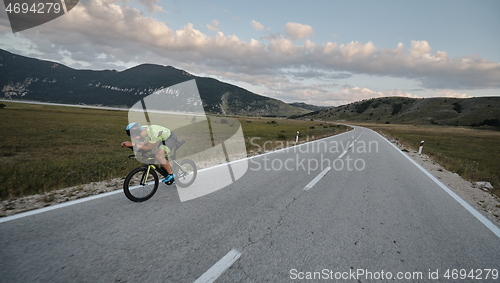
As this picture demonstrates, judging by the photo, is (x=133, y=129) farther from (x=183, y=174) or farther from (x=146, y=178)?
(x=183, y=174)

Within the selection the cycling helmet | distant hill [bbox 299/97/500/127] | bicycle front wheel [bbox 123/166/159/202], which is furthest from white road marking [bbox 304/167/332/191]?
distant hill [bbox 299/97/500/127]

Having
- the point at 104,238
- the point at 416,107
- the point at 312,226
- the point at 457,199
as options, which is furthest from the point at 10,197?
the point at 416,107

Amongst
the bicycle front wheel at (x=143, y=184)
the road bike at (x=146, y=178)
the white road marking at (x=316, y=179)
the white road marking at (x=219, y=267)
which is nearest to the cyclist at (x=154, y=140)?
the road bike at (x=146, y=178)

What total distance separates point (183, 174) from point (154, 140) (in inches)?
50.3

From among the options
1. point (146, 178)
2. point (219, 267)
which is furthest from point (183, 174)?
point (219, 267)

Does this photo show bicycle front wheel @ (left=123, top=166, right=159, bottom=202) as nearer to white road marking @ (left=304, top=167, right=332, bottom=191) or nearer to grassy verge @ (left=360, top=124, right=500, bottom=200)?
white road marking @ (left=304, top=167, right=332, bottom=191)

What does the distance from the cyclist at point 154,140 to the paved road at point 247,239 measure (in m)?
0.85

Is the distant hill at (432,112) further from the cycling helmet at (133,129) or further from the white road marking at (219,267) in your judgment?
the cycling helmet at (133,129)

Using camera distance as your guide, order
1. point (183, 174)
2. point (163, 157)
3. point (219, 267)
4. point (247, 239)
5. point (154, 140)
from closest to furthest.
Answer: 1. point (219, 267)
2. point (247, 239)
3. point (154, 140)
4. point (163, 157)
5. point (183, 174)

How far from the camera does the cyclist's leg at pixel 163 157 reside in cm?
479

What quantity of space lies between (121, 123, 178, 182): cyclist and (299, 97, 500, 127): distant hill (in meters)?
137

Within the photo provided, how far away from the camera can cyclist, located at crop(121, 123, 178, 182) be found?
14.4 feet

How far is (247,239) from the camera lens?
10.2 feet

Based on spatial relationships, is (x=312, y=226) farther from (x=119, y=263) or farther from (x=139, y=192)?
(x=139, y=192)
